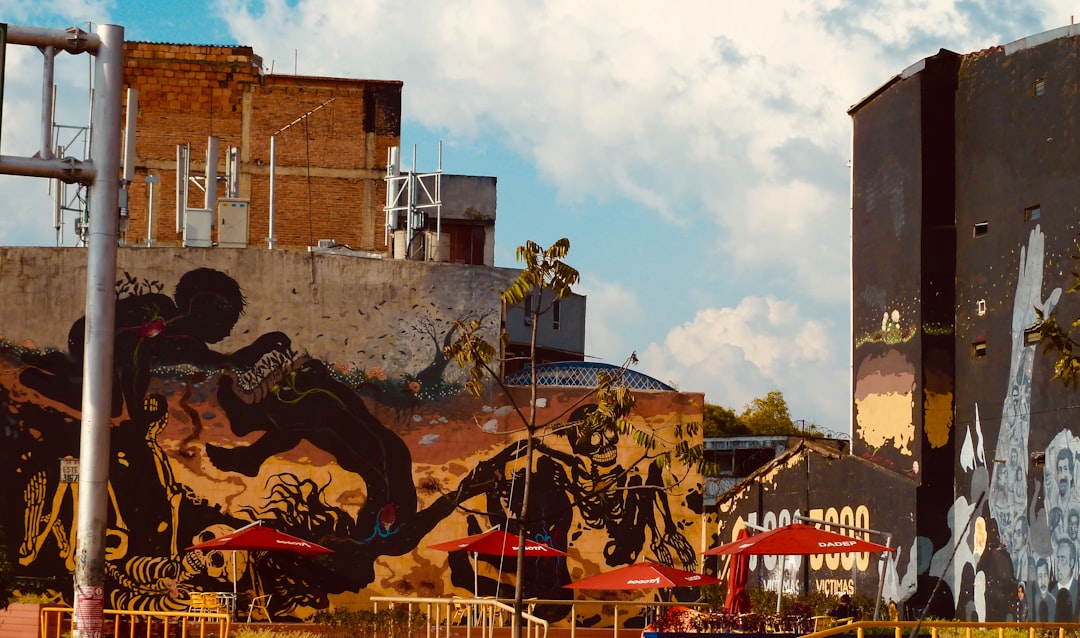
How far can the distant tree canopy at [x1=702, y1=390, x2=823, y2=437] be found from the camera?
77188mm

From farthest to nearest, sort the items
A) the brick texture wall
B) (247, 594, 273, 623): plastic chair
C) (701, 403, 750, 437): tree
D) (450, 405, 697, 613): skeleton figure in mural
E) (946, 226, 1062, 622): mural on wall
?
(701, 403, 750, 437): tree, the brick texture wall, (450, 405, 697, 613): skeleton figure in mural, (247, 594, 273, 623): plastic chair, (946, 226, 1062, 622): mural on wall

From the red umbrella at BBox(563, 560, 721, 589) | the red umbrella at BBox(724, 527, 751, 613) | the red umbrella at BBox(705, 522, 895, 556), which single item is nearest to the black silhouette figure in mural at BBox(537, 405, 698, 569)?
the red umbrella at BBox(563, 560, 721, 589)

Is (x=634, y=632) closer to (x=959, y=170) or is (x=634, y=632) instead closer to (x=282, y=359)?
(x=282, y=359)

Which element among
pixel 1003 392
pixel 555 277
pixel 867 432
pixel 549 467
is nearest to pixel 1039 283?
pixel 1003 392

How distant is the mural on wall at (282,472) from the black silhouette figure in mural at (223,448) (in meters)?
0.03

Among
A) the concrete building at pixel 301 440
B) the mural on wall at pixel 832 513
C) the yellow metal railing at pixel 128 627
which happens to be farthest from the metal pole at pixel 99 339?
the mural on wall at pixel 832 513

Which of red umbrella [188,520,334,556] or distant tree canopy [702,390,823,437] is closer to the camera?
red umbrella [188,520,334,556]

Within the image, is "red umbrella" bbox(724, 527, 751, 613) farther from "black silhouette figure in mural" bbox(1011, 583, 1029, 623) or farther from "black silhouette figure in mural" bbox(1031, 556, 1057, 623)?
"black silhouette figure in mural" bbox(1011, 583, 1029, 623)

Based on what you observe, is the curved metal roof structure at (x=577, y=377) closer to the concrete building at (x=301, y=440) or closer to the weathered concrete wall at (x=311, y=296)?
the concrete building at (x=301, y=440)

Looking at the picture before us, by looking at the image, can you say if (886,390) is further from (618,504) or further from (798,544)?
(798,544)

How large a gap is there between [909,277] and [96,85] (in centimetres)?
2069

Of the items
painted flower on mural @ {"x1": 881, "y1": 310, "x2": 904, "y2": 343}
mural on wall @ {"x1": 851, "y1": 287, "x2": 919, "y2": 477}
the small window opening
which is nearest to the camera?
the small window opening

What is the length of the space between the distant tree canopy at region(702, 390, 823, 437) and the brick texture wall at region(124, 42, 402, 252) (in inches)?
1184

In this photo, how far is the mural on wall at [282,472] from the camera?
101ft
